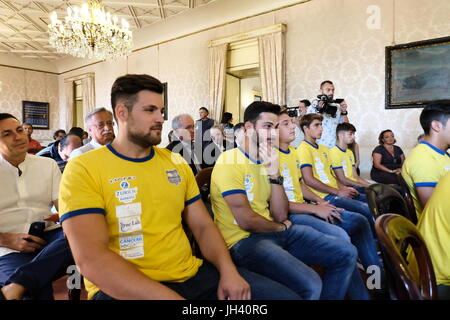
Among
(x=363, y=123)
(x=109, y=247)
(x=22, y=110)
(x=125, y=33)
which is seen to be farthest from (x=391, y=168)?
(x=22, y=110)

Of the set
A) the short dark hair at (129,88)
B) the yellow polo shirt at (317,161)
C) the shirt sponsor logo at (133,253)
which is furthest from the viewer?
the yellow polo shirt at (317,161)

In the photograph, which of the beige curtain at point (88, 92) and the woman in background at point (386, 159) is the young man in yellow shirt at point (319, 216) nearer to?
the woman in background at point (386, 159)

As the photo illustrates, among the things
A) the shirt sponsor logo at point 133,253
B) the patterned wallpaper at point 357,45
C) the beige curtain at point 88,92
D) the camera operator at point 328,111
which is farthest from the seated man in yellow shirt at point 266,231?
the beige curtain at point 88,92

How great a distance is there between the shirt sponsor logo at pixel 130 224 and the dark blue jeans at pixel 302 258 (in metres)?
0.59

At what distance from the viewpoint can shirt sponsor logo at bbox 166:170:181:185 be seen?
1.28 meters

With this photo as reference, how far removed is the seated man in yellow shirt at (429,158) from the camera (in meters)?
1.74

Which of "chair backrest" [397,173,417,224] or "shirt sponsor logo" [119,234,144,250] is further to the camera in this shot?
"chair backrest" [397,173,417,224]

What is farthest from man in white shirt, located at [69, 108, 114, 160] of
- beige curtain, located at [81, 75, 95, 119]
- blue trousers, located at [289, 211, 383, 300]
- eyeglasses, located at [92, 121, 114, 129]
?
beige curtain, located at [81, 75, 95, 119]

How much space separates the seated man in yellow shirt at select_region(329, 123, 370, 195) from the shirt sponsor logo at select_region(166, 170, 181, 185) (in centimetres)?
230

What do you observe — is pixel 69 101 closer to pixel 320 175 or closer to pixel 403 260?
pixel 320 175

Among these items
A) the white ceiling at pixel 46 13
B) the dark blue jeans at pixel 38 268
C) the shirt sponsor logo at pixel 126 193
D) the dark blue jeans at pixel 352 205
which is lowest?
the dark blue jeans at pixel 38 268

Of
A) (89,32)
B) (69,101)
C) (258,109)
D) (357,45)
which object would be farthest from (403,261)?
(69,101)

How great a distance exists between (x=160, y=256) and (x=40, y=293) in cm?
71

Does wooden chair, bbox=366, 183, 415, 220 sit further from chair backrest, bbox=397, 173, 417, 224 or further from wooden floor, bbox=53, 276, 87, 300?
wooden floor, bbox=53, 276, 87, 300
